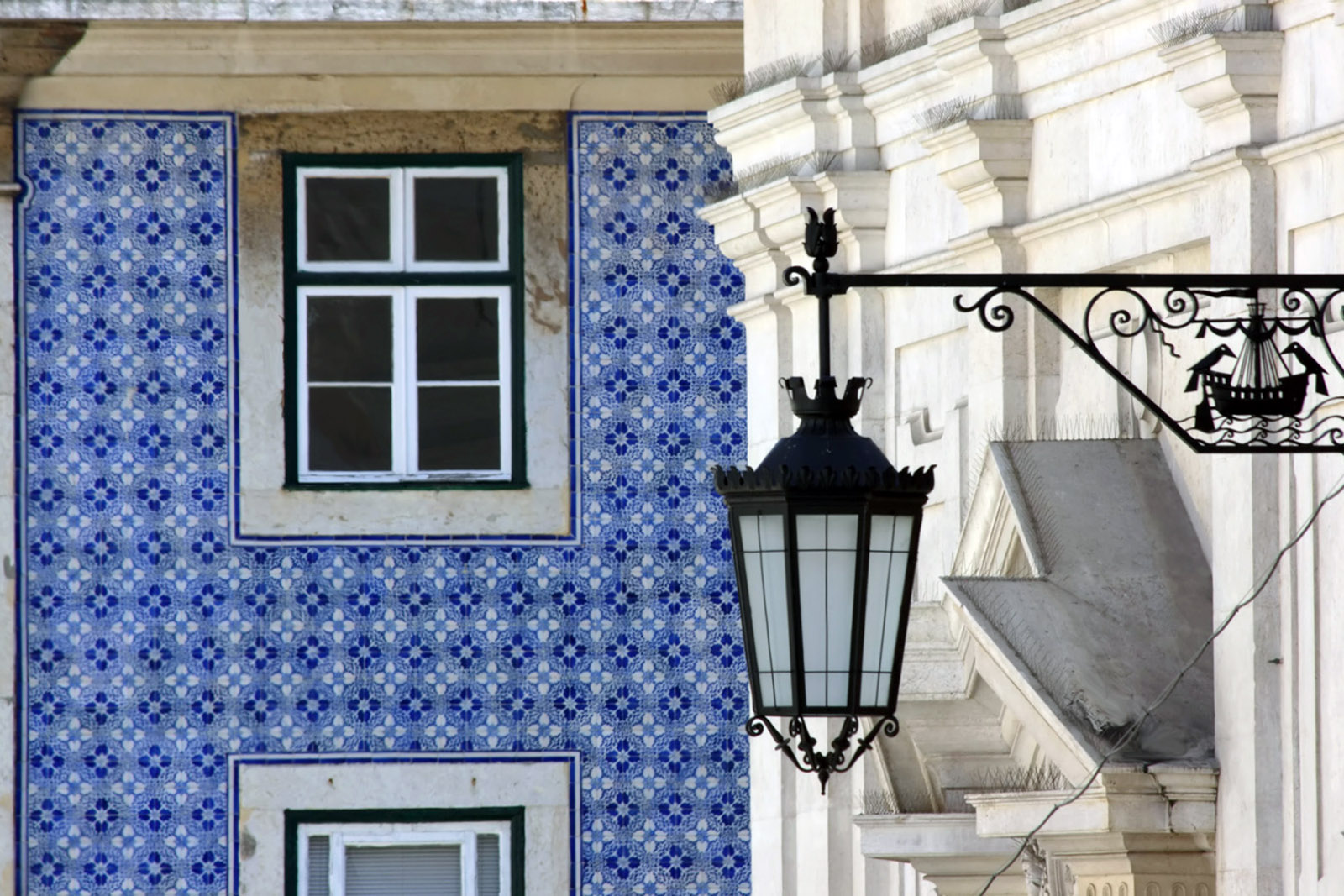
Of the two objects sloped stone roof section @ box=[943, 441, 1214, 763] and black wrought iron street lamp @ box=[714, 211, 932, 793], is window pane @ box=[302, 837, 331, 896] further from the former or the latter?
black wrought iron street lamp @ box=[714, 211, 932, 793]

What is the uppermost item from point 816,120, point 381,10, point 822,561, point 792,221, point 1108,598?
point 381,10

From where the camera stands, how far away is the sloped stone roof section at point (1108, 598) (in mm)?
6492

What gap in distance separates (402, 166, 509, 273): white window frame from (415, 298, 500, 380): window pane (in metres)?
0.12

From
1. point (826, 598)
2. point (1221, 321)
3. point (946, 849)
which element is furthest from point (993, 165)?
point (826, 598)

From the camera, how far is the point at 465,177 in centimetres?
1171

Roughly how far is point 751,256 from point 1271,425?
251 centimetres

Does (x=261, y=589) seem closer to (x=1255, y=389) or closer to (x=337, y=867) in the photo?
(x=337, y=867)

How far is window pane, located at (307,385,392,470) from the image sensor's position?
38.1 feet

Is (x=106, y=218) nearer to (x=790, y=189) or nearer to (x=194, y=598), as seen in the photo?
(x=194, y=598)

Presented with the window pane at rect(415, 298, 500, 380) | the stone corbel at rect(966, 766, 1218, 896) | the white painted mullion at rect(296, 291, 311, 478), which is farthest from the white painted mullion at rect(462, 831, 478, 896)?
the stone corbel at rect(966, 766, 1218, 896)

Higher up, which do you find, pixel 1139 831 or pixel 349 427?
pixel 349 427

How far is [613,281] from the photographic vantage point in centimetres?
1162

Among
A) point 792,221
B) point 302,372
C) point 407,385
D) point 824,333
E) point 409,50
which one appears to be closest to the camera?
Answer: point 824,333

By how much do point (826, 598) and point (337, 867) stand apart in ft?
20.7
